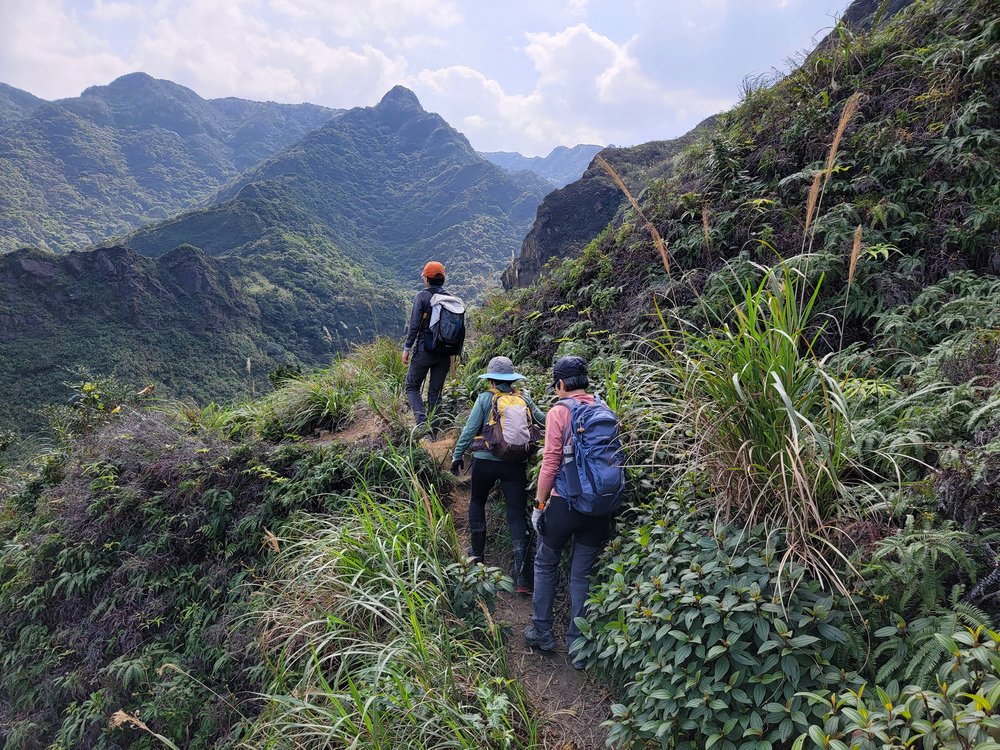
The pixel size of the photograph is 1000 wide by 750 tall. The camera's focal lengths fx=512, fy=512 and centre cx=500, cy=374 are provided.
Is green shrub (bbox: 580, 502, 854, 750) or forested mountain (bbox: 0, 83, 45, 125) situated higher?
forested mountain (bbox: 0, 83, 45, 125)

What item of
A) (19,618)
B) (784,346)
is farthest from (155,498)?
(784,346)

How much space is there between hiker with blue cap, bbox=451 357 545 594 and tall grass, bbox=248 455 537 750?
413mm

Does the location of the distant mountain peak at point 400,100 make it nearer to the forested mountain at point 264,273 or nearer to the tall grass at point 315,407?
the forested mountain at point 264,273

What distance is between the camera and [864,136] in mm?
5152

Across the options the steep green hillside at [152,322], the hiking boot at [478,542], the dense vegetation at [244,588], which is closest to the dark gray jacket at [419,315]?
the dense vegetation at [244,588]

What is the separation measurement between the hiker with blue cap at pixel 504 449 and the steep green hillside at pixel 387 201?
51.6m

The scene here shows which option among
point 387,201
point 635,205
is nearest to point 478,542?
point 635,205

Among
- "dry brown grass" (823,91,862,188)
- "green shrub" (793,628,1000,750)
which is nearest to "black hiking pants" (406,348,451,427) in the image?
"dry brown grass" (823,91,862,188)

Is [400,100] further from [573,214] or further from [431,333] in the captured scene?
[431,333]

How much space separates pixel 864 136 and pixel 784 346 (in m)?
4.20

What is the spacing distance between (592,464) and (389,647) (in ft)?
5.10

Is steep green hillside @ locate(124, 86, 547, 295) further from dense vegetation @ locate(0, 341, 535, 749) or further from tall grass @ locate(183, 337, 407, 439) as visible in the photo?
dense vegetation @ locate(0, 341, 535, 749)

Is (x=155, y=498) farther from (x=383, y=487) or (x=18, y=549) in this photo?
(x=383, y=487)

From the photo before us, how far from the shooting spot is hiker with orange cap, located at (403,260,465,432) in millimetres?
5422
